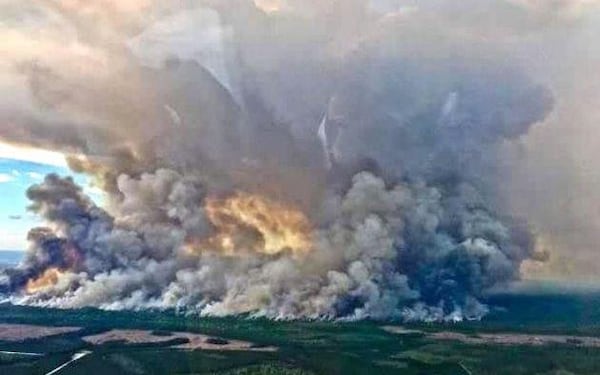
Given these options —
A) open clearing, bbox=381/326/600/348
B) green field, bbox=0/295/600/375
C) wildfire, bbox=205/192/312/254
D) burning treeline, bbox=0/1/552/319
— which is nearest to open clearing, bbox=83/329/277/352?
green field, bbox=0/295/600/375

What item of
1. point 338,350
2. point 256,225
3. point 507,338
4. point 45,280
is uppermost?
point 256,225

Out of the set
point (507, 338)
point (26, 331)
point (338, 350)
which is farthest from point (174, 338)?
point (507, 338)

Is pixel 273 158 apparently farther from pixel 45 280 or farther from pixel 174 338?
pixel 45 280

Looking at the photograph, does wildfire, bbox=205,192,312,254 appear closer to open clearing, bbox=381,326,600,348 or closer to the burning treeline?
the burning treeline

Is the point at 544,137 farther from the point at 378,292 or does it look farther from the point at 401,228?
the point at 378,292

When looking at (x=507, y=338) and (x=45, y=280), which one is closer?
(x=507, y=338)

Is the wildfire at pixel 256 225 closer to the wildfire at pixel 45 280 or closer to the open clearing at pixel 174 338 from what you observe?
the open clearing at pixel 174 338

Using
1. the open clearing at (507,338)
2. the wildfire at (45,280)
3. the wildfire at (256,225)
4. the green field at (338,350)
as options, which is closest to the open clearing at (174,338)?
the green field at (338,350)
